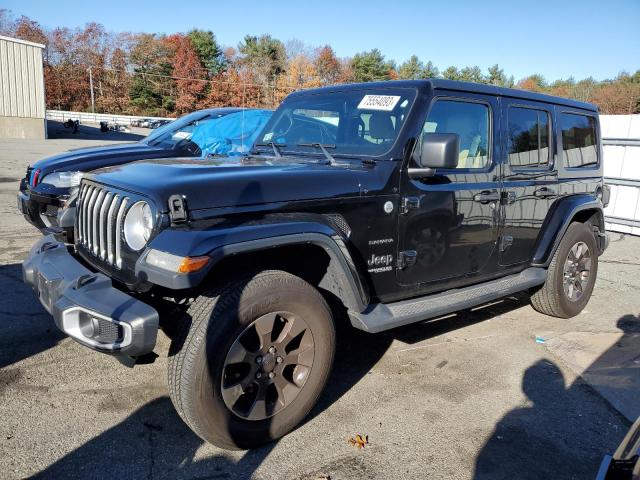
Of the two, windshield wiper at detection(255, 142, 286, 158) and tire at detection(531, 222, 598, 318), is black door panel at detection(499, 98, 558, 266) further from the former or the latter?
windshield wiper at detection(255, 142, 286, 158)

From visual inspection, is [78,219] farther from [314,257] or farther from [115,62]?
[115,62]

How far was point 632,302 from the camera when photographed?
575cm

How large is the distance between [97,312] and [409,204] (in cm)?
195

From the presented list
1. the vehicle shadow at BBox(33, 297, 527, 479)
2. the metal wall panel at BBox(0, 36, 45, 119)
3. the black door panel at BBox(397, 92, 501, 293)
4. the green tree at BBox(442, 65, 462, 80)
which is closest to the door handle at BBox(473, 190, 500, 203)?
the black door panel at BBox(397, 92, 501, 293)

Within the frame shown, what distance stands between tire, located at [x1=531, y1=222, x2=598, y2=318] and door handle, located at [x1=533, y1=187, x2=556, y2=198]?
0.51 metres

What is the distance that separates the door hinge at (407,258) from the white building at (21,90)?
3392 centimetres

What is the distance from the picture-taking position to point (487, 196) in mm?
3879

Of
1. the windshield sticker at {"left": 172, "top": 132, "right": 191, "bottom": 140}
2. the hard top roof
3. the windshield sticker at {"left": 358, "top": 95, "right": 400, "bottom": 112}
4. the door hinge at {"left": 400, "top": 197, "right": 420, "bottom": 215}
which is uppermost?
the hard top roof

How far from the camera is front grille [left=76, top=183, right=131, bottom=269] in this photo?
279 cm

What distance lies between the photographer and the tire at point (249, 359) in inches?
99.3

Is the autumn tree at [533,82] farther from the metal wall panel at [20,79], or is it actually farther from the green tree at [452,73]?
the metal wall panel at [20,79]

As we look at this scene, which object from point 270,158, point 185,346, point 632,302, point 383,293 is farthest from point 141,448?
point 632,302

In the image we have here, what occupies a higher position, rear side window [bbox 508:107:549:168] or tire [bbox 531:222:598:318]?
rear side window [bbox 508:107:549:168]

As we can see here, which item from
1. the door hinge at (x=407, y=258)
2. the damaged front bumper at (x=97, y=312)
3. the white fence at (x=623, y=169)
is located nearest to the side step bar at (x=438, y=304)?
the door hinge at (x=407, y=258)
